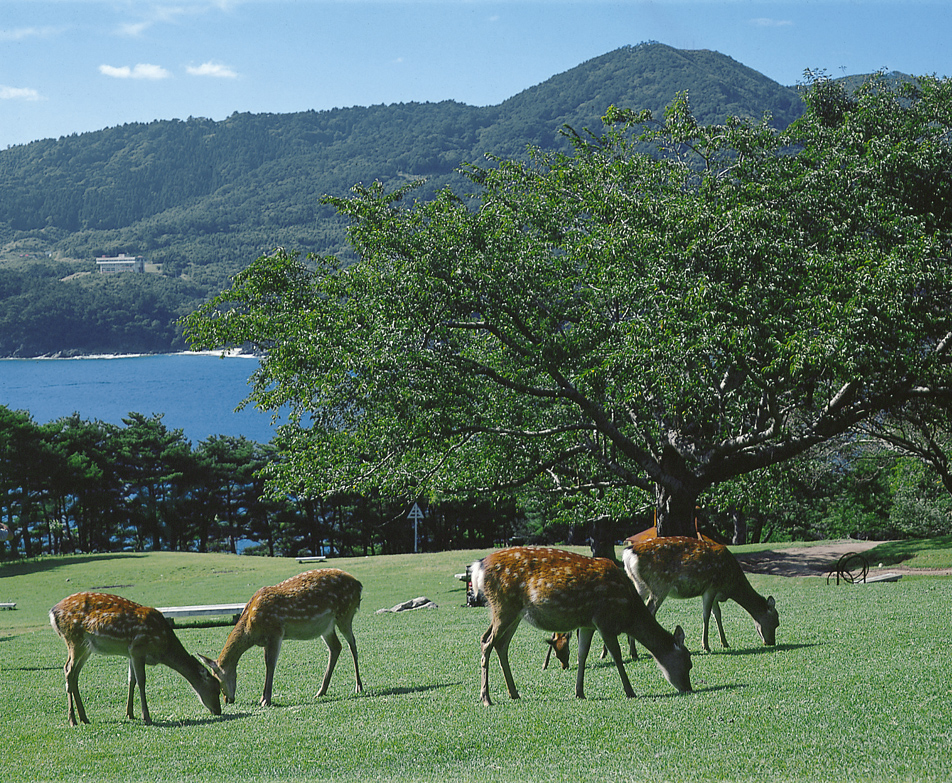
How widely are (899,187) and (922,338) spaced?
12.6 ft

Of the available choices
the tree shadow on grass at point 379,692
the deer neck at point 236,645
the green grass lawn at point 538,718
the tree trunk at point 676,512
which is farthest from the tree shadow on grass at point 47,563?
the tree shadow on grass at point 379,692

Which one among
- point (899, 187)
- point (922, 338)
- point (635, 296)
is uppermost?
point (899, 187)

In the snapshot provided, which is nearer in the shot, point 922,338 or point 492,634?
point 492,634

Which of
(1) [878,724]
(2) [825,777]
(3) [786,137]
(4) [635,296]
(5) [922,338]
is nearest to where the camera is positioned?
(2) [825,777]

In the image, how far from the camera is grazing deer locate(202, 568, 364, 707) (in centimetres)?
940

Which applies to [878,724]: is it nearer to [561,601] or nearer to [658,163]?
[561,601]

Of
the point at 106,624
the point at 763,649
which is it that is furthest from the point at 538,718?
the point at 106,624

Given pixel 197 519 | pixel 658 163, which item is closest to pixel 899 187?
pixel 658 163

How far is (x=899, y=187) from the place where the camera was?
60.2ft

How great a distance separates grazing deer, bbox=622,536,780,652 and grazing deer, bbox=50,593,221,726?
476 centimetres

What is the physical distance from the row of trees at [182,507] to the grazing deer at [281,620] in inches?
1839

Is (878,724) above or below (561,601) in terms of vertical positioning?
below

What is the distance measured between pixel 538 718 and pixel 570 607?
40.0 inches

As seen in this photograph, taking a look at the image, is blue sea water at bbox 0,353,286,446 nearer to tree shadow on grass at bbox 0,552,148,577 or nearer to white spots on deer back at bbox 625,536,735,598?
tree shadow on grass at bbox 0,552,148,577
